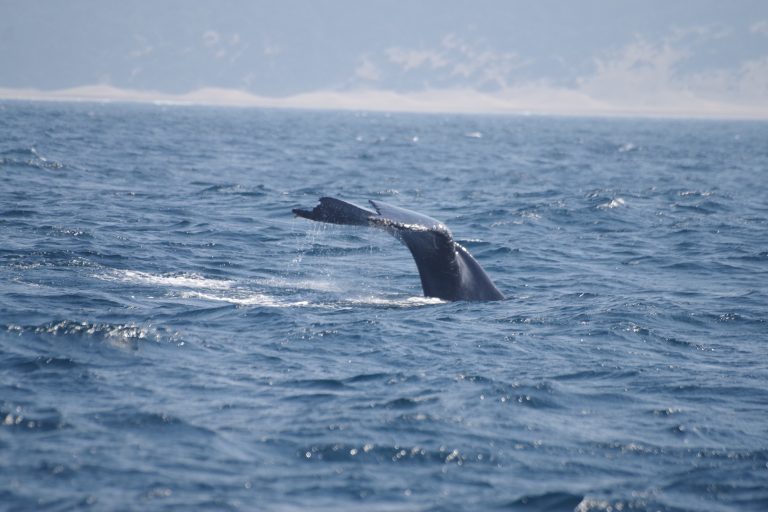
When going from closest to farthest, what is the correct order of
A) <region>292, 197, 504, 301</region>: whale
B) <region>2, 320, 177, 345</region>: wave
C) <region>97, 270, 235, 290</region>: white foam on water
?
<region>2, 320, 177, 345</region>: wave, <region>292, 197, 504, 301</region>: whale, <region>97, 270, 235, 290</region>: white foam on water

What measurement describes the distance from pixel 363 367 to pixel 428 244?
2191 mm

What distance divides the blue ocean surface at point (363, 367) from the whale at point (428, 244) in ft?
0.72

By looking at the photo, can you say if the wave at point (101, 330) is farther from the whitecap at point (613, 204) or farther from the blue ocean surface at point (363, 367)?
the whitecap at point (613, 204)

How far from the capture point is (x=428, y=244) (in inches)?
472

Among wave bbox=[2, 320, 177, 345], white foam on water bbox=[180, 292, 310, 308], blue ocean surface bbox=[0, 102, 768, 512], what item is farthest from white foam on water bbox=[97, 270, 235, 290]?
wave bbox=[2, 320, 177, 345]

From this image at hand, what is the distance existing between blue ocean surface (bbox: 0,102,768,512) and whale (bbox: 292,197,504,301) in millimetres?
218

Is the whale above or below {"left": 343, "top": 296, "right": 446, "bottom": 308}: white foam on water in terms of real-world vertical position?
above

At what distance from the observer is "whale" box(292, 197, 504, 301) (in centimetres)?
1085

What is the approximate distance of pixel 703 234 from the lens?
21188mm

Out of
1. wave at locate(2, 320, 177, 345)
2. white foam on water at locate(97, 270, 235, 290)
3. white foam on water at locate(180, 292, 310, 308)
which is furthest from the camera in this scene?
white foam on water at locate(97, 270, 235, 290)

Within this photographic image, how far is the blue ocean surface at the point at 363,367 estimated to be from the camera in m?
7.46

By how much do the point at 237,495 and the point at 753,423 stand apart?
4349mm

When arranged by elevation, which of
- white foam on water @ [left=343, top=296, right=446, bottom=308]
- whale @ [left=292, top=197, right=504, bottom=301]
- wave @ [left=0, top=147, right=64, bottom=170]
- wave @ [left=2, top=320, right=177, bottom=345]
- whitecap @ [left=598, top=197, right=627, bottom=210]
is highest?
whale @ [left=292, top=197, right=504, bottom=301]

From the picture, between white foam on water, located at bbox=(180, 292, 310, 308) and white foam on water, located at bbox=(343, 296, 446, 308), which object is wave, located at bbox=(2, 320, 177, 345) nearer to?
white foam on water, located at bbox=(180, 292, 310, 308)
